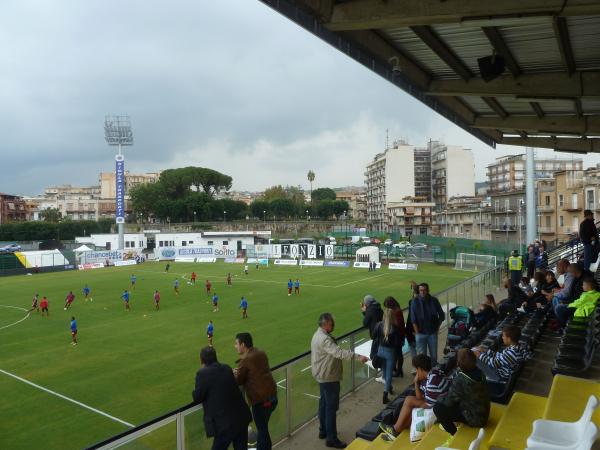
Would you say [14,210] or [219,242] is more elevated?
[14,210]

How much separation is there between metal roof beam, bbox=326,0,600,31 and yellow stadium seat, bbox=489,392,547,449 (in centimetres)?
460

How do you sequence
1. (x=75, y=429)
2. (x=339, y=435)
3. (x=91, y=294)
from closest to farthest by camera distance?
(x=339, y=435)
(x=75, y=429)
(x=91, y=294)

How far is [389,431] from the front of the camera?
18.8 feet

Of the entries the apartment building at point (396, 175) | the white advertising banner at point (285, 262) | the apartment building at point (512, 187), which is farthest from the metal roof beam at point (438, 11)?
the apartment building at point (396, 175)

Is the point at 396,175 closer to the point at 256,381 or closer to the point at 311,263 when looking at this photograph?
the point at 311,263

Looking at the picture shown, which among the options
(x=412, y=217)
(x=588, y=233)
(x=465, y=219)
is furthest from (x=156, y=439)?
(x=412, y=217)

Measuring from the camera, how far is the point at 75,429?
1201cm

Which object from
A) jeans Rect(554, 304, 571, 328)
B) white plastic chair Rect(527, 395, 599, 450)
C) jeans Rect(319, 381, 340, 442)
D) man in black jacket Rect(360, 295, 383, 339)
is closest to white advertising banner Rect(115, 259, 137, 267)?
man in black jacket Rect(360, 295, 383, 339)

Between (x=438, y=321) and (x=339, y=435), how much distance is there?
3.22m

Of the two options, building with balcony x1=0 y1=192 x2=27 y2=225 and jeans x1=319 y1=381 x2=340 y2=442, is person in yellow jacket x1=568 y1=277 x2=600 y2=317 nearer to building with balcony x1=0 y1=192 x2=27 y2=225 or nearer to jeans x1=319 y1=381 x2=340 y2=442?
jeans x1=319 y1=381 x2=340 y2=442

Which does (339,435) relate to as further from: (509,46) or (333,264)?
(333,264)

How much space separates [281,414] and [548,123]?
11.3 meters

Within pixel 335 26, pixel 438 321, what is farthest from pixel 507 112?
pixel 335 26

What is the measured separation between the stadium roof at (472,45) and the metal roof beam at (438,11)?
1 cm
